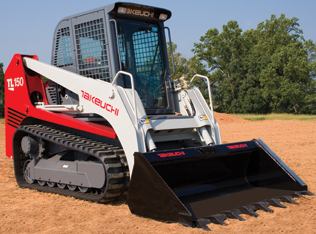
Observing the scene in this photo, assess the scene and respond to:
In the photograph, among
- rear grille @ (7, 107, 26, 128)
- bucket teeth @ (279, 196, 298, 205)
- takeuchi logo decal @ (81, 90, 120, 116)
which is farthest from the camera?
rear grille @ (7, 107, 26, 128)

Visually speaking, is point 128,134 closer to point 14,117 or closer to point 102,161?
point 102,161

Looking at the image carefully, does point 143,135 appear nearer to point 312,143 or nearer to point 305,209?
point 305,209

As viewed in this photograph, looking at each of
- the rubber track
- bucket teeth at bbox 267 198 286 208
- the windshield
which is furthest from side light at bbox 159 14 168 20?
bucket teeth at bbox 267 198 286 208

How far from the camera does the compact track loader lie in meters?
4.92

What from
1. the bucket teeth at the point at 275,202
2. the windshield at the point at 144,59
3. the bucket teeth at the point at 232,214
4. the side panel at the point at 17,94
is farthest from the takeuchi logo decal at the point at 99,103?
the bucket teeth at the point at 275,202

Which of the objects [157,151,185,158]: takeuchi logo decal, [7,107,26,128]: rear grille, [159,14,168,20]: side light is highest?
[159,14,168,20]: side light

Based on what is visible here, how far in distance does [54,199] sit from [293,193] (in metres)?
3.39

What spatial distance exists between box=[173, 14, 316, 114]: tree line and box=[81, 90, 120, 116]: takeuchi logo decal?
35964mm

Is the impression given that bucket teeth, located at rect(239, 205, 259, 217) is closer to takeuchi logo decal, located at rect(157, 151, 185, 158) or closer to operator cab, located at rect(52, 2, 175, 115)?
takeuchi logo decal, located at rect(157, 151, 185, 158)

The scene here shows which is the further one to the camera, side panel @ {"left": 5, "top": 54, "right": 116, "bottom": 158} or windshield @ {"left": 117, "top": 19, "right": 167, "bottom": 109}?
side panel @ {"left": 5, "top": 54, "right": 116, "bottom": 158}

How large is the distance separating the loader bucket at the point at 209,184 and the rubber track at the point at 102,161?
445mm

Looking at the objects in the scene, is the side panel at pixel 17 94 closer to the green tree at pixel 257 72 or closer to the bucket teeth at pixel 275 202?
the bucket teeth at pixel 275 202

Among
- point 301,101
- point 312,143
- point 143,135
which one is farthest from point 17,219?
point 301,101

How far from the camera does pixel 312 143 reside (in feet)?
41.1
